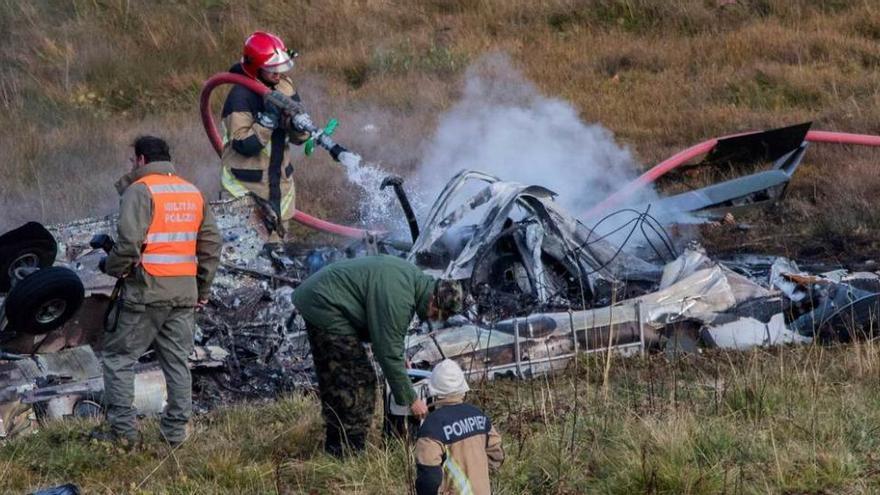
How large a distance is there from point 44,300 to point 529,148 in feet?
17.4

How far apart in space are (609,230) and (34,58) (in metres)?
10.3

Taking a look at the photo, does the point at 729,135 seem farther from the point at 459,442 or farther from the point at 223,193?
the point at 459,442

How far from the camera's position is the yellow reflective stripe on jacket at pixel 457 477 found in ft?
15.5

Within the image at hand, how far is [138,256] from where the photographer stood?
632 centimetres

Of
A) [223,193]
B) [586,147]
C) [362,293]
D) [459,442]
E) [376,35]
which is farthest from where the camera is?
[376,35]

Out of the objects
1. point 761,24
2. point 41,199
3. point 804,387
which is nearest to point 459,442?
point 804,387

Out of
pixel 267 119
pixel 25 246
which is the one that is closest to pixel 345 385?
pixel 25 246

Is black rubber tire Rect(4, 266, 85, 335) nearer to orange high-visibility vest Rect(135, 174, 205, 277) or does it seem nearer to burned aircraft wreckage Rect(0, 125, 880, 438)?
burned aircraft wreckage Rect(0, 125, 880, 438)

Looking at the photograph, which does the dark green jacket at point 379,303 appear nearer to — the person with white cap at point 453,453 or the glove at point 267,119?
the person with white cap at point 453,453

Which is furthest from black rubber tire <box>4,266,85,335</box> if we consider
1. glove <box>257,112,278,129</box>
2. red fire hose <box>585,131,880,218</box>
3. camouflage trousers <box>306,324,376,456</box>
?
red fire hose <box>585,131,880,218</box>

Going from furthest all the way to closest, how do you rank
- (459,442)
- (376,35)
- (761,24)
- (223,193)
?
(376,35) → (761,24) → (223,193) → (459,442)

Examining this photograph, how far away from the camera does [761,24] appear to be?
16.0 meters

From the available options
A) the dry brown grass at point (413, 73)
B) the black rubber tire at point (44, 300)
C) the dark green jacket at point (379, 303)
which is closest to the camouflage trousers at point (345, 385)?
the dark green jacket at point (379, 303)

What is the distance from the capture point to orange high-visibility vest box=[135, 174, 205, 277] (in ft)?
21.0
